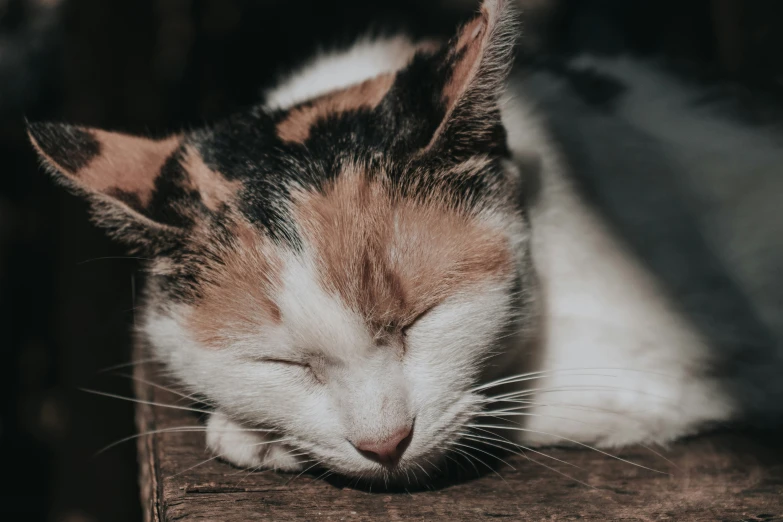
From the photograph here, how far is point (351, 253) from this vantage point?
1.36m

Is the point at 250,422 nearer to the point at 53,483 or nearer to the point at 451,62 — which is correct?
the point at 451,62

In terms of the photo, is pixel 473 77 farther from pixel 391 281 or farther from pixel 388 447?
pixel 388 447

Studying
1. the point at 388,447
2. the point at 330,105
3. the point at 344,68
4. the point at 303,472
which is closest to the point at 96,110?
the point at 344,68

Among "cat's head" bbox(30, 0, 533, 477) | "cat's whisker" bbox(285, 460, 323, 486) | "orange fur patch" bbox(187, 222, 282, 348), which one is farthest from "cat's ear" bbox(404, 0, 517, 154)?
"cat's whisker" bbox(285, 460, 323, 486)

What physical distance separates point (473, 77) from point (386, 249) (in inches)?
14.0

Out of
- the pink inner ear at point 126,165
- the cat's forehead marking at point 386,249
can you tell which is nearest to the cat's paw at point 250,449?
the cat's forehead marking at point 386,249

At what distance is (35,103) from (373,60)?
182cm

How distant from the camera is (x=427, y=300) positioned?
1.38m

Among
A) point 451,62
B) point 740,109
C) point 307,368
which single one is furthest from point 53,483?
point 740,109

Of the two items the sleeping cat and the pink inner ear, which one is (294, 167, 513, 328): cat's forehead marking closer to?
the sleeping cat

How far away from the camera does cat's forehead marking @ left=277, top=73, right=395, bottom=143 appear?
157 centimetres

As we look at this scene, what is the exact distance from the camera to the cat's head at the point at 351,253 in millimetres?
1341

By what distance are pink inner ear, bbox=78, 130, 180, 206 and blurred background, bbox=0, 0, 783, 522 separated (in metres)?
1.16

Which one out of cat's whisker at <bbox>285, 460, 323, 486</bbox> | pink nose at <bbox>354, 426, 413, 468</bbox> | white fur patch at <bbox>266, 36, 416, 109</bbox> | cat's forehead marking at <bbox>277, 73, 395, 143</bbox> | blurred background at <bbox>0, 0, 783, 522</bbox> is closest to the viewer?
pink nose at <bbox>354, 426, 413, 468</bbox>
